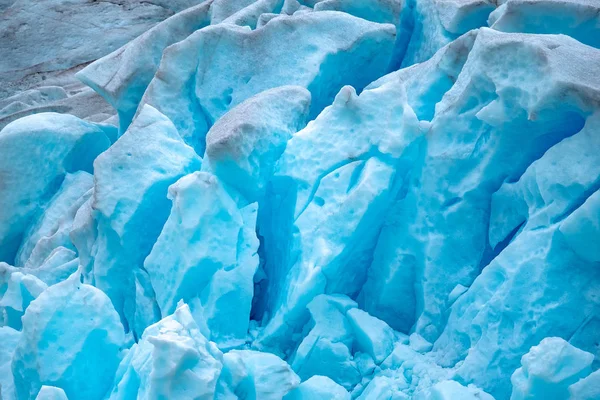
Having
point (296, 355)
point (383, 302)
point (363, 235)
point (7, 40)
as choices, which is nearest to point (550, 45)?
point (363, 235)

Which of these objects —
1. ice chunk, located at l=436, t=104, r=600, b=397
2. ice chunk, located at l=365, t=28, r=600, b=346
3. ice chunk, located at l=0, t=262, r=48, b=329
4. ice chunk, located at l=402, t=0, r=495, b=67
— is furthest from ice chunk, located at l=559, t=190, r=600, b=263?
ice chunk, located at l=0, t=262, r=48, b=329

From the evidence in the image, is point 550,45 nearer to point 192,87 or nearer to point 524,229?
point 524,229

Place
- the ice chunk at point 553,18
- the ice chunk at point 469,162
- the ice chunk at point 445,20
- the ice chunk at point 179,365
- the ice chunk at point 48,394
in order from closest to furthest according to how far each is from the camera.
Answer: the ice chunk at point 179,365 < the ice chunk at point 48,394 < the ice chunk at point 469,162 < the ice chunk at point 553,18 < the ice chunk at point 445,20

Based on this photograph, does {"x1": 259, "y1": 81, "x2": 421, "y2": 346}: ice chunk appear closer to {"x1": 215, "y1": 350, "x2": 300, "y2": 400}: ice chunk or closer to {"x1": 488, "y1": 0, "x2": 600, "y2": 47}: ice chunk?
{"x1": 215, "y1": 350, "x2": 300, "y2": 400}: ice chunk

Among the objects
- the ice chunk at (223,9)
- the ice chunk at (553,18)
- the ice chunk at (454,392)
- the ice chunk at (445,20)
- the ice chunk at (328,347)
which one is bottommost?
Result: the ice chunk at (328,347)

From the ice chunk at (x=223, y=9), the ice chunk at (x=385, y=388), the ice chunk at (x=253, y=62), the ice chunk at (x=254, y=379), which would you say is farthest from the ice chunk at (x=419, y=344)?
the ice chunk at (x=223, y=9)

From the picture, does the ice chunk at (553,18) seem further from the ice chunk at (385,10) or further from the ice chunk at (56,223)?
the ice chunk at (56,223)

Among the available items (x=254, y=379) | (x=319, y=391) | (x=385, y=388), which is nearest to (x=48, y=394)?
(x=254, y=379)
